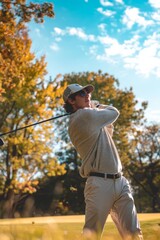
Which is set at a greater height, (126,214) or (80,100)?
(80,100)

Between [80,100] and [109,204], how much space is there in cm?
126

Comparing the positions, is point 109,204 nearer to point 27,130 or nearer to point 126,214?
point 126,214

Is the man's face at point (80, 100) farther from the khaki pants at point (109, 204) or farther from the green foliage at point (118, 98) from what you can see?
the green foliage at point (118, 98)

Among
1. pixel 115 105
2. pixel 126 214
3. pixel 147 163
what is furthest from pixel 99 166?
pixel 147 163

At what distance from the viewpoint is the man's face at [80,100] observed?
15.1ft

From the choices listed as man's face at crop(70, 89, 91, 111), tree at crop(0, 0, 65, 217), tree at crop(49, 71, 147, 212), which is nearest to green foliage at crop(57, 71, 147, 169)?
tree at crop(49, 71, 147, 212)

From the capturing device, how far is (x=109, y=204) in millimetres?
4086

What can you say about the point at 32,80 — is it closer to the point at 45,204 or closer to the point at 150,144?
the point at 45,204

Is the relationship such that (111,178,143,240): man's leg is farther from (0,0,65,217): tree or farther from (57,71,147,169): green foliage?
(57,71,147,169): green foliage

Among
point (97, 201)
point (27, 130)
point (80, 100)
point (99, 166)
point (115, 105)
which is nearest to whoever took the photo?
point (97, 201)

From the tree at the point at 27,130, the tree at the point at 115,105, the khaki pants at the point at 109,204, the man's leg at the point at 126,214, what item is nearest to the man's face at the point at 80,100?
the khaki pants at the point at 109,204

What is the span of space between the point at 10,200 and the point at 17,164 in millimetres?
2753

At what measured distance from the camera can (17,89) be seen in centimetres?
2469

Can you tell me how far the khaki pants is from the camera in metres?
3.99
